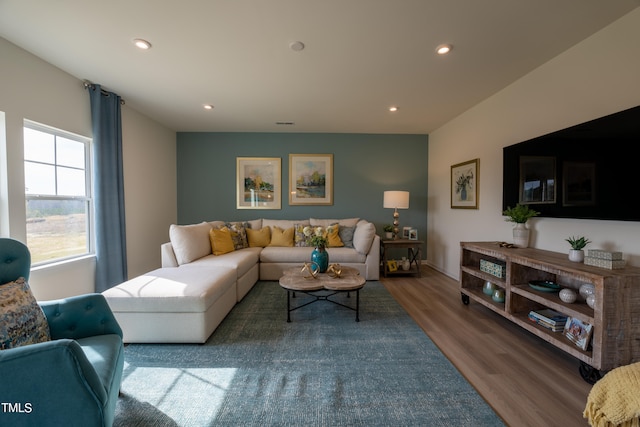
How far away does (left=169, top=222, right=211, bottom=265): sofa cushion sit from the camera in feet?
9.81

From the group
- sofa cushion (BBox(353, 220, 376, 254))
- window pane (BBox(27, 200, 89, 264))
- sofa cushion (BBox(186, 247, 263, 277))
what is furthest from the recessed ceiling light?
sofa cushion (BBox(353, 220, 376, 254))

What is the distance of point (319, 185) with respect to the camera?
4.62 m

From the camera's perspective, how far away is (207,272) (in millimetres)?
2494

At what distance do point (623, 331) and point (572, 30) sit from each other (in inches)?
83.4

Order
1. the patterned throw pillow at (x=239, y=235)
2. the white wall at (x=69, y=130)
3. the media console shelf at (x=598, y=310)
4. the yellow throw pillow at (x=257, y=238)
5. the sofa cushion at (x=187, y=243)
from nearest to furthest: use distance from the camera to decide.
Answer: the media console shelf at (x=598, y=310) → the white wall at (x=69, y=130) → the sofa cushion at (x=187, y=243) → the patterned throw pillow at (x=239, y=235) → the yellow throw pillow at (x=257, y=238)

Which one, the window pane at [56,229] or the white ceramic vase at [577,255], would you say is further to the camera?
the window pane at [56,229]

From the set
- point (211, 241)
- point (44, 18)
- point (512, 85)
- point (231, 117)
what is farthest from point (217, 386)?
point (512, 85)

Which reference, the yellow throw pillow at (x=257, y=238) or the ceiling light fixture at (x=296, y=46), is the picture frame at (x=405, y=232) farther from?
the ceiling light fixture at (x=296, y=46)

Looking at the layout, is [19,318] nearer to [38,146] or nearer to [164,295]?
[164,295]

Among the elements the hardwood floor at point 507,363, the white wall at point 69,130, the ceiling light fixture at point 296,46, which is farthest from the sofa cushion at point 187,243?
the hardwood floor at point 507,363

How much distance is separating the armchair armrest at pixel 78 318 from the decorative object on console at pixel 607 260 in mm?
3025

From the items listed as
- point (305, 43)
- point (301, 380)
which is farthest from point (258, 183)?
point (301, 380)

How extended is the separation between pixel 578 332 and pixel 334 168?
3.66m

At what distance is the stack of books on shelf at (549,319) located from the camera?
1846mm
